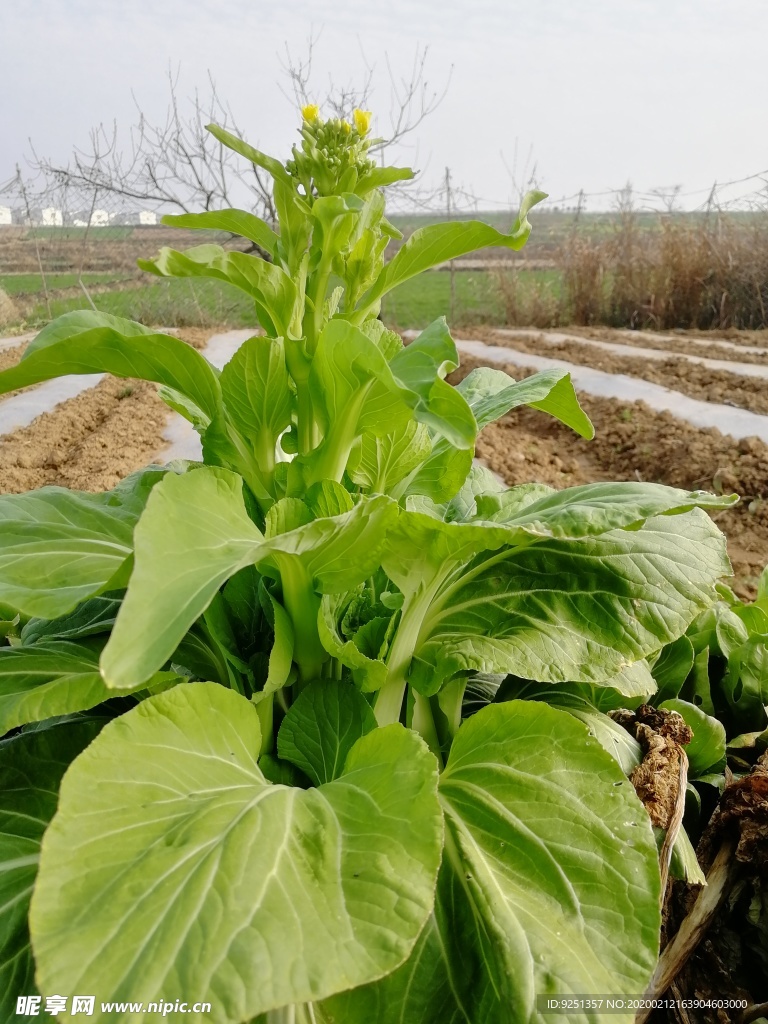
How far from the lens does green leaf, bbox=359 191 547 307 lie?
113 centimetres

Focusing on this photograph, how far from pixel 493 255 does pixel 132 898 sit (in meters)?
33.0

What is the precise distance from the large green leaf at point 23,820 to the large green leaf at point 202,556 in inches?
16.6

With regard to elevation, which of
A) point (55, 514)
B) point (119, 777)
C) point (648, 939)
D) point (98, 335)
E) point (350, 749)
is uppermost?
point (98, 335)

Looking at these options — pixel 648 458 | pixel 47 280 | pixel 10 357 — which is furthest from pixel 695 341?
pixel 47 280

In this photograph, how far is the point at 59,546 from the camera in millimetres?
1103

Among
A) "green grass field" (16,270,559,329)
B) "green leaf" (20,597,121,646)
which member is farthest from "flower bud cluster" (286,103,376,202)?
"green grass field" (16,270,559,329)

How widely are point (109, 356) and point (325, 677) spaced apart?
63 cm

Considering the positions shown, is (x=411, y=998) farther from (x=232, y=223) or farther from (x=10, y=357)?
(x=10, y=357)

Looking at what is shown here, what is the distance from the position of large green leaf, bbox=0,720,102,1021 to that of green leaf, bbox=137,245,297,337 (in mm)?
743

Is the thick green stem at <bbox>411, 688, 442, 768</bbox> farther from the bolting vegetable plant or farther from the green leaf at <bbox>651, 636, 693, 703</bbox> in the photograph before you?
the green leaf at <bbox>651, 636, 693, 703</bbox>

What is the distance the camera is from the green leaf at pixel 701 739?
1.44 metres

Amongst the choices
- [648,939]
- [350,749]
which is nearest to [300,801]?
[350,749]

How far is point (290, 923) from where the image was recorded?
74cm

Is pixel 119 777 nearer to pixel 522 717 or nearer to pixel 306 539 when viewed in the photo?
pixel 306 539
